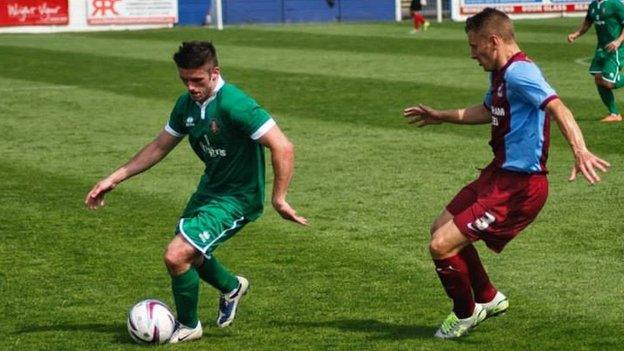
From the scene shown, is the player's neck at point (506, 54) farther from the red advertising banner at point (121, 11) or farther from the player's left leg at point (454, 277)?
the red advertising banner at point (121, 11)

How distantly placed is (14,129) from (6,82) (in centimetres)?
724

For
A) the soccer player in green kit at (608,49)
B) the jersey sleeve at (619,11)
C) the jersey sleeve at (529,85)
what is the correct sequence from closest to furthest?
the jersey sleeve at (529,85)
the soccer player in green kit at (608,49)
the jersey sleeve at (619,11)

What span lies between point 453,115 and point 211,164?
1.57 meters

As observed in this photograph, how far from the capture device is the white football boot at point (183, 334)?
8359 mm

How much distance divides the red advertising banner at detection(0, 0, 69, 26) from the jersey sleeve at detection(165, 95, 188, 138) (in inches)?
1495

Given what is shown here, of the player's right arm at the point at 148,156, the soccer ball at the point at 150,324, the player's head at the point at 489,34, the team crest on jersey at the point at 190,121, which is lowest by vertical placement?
the soccer ball at the point at 150,324

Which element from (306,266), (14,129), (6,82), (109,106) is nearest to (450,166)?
(306,266)

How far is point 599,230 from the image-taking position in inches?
459

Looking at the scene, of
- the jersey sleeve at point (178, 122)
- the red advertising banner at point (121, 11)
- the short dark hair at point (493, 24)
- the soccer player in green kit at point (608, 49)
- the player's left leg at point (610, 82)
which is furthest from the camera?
the red advertising banner at point (121, 11)

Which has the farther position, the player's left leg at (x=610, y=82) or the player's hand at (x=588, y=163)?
the player's left leg at (x=610, y=82)

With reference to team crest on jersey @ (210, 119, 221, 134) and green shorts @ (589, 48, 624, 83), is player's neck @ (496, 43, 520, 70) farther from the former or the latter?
green shorts @ (589, 48, 624, 83)

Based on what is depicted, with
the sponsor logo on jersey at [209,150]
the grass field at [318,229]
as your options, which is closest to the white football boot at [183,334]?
the grass field at [318,229]

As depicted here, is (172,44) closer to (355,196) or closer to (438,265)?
(355,196)

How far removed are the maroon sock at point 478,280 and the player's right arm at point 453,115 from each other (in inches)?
32.8
